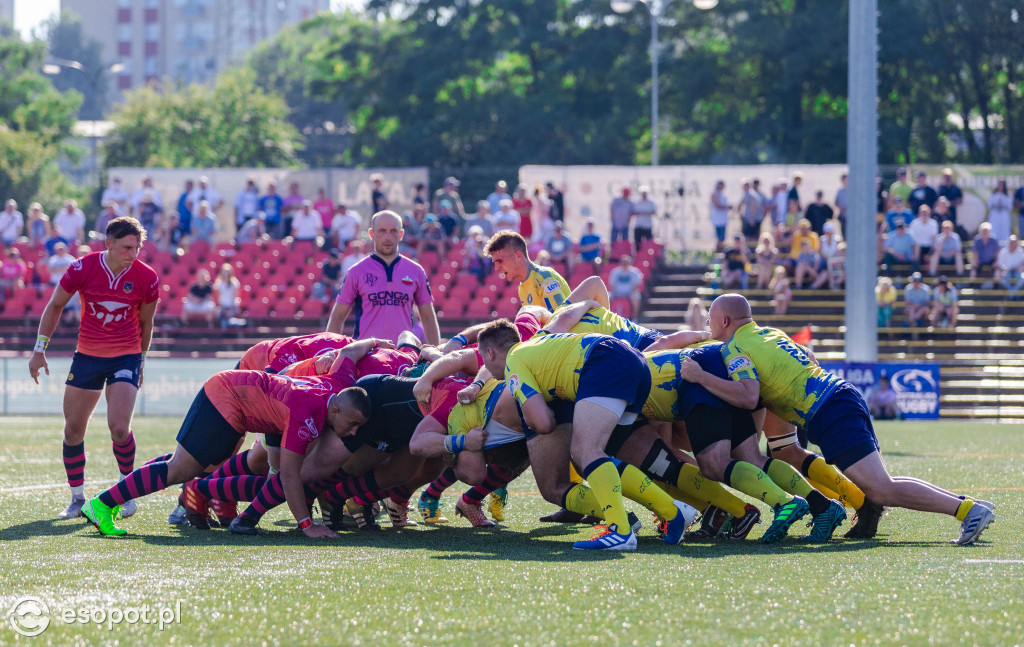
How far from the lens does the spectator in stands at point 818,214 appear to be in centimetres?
2408

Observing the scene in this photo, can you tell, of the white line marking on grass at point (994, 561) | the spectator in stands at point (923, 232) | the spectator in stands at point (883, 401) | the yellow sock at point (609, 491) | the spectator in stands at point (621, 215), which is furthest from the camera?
the spectator in stands at point (621, 215)

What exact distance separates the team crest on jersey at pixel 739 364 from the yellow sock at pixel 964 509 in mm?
1355

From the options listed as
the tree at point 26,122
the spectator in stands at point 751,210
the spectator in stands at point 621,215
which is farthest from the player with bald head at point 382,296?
the tree at point 26,122

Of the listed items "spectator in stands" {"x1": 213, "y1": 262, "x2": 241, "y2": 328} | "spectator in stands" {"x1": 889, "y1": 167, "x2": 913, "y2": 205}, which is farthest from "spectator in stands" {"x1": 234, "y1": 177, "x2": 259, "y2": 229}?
"spectator in stands" {"x1": 889, "y1": 167, "x2": 913, "y2": 205}

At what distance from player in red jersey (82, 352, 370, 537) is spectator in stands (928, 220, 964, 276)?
19.0 meters

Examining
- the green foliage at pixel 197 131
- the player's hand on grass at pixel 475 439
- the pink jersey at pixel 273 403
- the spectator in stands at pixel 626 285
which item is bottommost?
the player's hand on grass at pixel 475 439

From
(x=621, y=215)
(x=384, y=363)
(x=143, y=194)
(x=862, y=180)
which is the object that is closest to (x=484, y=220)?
(x=621, y=215)

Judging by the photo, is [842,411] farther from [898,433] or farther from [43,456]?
[898,433]

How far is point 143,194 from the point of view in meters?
26.8

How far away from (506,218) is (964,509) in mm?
17318

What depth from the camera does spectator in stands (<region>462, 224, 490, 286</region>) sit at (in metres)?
23.9

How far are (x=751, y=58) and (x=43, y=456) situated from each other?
1291 inches

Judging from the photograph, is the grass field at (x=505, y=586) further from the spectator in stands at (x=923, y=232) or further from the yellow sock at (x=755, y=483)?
the spectator in stands at (x=923, y=232)

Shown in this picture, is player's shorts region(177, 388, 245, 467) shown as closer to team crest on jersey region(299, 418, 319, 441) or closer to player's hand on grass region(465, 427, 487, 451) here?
team crest on jersey region(299, 418, 319, 441)
